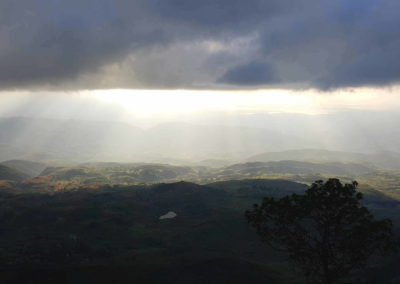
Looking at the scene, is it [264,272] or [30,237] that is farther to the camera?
[30,237]

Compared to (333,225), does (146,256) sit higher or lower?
lower

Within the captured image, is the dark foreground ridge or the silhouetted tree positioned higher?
the silhouetted tree

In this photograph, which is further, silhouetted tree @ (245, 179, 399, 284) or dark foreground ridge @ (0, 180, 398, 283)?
dark foreground ridge @ (0, 180, 398, 283)

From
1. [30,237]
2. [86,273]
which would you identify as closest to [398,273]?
[86,273]

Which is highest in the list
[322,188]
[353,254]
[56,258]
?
[322,188]

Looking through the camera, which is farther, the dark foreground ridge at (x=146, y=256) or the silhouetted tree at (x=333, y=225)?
the dark foreground ridge at (x=146, y=256)

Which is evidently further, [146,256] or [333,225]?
[146,256]

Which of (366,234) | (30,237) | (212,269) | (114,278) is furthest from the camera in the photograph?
(30,237)

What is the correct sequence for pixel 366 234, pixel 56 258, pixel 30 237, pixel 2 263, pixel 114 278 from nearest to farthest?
pixel 366 234
pixel 114 278
pixel 2 263
pixel 56 258
pixel 30 237

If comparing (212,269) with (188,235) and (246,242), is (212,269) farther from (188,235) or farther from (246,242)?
(188,235)

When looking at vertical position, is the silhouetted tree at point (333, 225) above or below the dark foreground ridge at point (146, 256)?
above

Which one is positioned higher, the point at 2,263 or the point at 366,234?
the point at 366,234

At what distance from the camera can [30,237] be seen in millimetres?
181750

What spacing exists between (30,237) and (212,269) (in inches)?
4287
